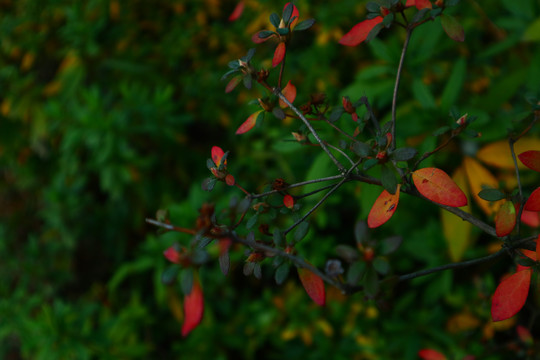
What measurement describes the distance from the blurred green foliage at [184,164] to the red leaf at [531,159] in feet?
1.90

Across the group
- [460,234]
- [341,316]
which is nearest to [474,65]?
[460,234]

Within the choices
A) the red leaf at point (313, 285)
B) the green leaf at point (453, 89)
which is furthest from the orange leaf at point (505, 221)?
the green leaf at point (453, 89)

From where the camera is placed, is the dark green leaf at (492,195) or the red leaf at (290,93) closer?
the dark green leaf at (492,195)

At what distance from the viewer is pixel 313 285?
0.60 m

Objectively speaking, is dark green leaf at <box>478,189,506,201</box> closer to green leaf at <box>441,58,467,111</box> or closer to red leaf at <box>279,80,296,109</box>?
red leaf at <box>279,80,296,109</box>

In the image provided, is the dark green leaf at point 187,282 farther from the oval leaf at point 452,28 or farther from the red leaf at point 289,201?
the oval leaf at point 452,28

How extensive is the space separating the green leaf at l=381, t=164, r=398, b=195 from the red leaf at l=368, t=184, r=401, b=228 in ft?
0.12

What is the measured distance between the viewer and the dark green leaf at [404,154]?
54 centimetres

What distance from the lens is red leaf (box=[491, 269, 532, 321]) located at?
0.55 metres

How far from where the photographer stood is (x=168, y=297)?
68.2 inches

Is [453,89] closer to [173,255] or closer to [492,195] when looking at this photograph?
[492,195]

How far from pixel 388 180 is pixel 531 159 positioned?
0.68ft

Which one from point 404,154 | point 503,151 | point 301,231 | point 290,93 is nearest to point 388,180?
point 404,154

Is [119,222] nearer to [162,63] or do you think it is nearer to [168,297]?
[168,297]
